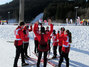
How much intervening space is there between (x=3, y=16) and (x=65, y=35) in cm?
8039

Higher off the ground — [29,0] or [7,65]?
[29,0]

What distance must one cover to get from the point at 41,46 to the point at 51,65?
4.56 ft

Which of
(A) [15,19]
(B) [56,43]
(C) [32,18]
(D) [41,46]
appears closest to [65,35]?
(D) [41,46]

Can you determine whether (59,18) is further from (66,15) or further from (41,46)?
(41,46)

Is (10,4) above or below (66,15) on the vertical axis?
above

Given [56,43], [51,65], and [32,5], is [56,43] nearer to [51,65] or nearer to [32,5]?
[51,65]

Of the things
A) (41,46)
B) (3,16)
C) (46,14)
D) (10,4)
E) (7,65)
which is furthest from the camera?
(10,4)

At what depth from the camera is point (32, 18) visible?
274ft

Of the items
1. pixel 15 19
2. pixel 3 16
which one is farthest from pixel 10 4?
pixel 15 19

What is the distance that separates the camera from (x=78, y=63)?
5.38 meters

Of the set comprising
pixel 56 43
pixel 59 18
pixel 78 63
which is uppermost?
pixel 59 18

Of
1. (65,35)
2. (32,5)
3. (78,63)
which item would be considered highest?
(32,5)

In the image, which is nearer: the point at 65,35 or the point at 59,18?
the point at 65,35

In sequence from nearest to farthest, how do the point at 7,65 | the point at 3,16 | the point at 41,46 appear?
the point at 41,46 < the point at 7,65 < the point at 3,16
